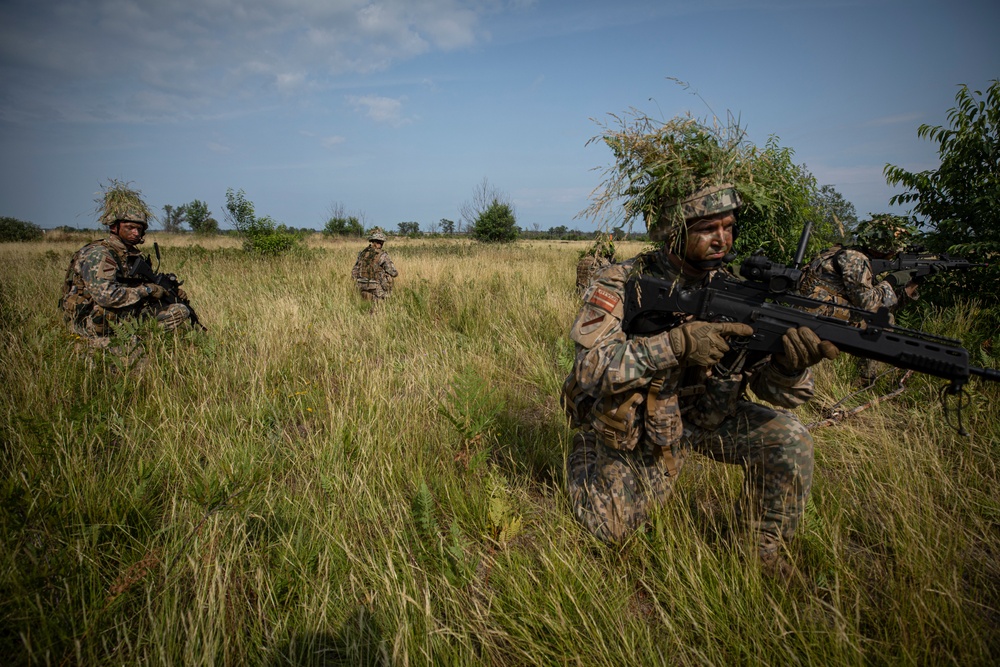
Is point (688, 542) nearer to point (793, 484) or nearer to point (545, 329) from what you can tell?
point (793, 484)

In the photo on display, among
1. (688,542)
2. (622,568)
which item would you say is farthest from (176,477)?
(688,542)

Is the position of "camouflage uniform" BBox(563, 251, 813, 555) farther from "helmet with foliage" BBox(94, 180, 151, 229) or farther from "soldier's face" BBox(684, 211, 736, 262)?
"helmet with foliage" BBox(94, 180, 151, 229)

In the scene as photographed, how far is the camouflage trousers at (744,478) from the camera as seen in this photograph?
2.09 metres

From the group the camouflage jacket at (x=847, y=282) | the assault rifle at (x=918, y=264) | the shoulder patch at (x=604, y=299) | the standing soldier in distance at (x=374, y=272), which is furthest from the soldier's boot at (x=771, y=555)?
the standing soldier in distance at (x=374, y=272)

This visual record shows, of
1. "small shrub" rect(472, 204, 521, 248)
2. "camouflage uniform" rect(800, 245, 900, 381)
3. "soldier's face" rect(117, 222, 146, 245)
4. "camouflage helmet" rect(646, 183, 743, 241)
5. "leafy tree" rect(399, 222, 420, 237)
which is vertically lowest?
"camouflage uniform" rect(800, 245, 900, 381)

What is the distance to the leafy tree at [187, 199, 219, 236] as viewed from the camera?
32778 mm

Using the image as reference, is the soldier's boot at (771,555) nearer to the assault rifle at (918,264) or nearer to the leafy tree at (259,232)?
the assault rifle at (918,264)

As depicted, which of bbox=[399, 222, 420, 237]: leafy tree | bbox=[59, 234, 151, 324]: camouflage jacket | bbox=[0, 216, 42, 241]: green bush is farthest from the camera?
bbox=[399, 222, 420, 237]: leafy tree

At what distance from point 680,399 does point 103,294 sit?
5357 millimetres

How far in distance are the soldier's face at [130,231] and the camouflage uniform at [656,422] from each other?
529 cm

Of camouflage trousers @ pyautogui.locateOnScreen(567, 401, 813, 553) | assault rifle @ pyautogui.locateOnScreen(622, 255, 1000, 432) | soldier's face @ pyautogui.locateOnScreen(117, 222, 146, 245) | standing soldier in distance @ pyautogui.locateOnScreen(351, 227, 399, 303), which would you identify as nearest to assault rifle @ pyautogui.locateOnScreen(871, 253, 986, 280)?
assault rifle @ pyautogui.locateOnScreen(622, 255, 1000, 432)

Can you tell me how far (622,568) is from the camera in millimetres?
1883

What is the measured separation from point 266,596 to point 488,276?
803cm

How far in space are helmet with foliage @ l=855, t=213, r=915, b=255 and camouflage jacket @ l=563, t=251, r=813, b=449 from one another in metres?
3.88
